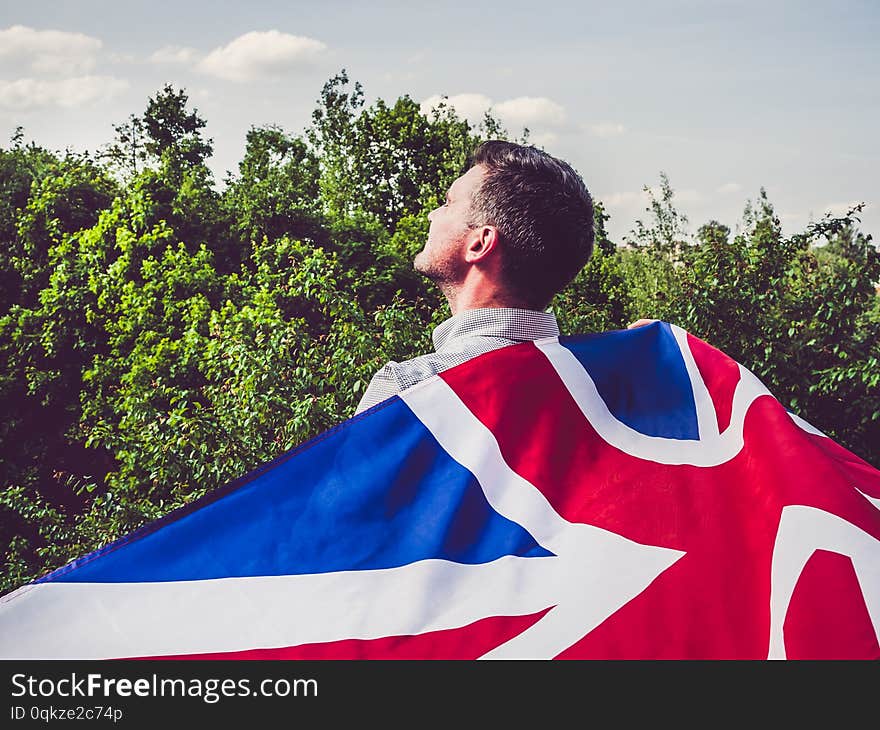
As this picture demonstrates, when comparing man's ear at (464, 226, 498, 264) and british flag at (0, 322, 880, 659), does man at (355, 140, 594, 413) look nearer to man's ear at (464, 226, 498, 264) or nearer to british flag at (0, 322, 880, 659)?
man's ear at (464, 226, 498, 264)

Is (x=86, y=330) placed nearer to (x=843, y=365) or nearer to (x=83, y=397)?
(x=83, y=397)

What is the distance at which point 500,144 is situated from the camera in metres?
2.60

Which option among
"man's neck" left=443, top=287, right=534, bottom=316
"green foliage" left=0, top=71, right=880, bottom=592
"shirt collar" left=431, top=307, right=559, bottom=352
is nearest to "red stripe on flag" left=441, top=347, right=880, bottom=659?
"shirt collar" left=431, top=307, right=559, bottom=352

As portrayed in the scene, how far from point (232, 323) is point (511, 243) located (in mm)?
3739

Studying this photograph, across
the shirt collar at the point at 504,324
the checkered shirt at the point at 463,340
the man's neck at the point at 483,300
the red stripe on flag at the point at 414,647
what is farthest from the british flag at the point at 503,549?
the man's neck at the point at 483,300

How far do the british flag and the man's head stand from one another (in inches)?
19.4

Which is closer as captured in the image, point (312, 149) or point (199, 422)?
point (199, 422)

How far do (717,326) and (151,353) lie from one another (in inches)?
201

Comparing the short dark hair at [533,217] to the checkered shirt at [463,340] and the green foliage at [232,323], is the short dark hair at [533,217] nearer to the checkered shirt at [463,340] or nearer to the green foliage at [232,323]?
the checkered shirt at [463,340]

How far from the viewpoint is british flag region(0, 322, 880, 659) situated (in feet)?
5.49

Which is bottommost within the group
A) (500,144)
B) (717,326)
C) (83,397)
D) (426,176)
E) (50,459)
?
(50,459)

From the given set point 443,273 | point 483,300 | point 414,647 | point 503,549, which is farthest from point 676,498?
point 443,273
